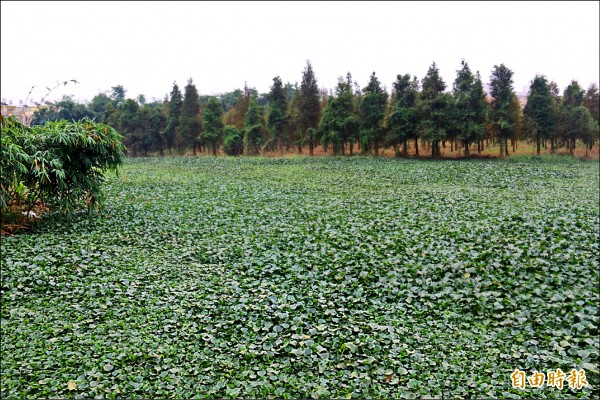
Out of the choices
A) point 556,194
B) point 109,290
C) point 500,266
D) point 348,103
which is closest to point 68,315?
point 109,290

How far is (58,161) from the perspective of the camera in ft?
23.3

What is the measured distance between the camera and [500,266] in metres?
6.29

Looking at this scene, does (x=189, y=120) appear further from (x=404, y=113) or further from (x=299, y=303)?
(x=299, y=303)

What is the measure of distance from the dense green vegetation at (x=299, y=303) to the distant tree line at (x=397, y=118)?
17.4 m

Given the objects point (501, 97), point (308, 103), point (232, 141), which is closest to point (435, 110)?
point (501, 97)

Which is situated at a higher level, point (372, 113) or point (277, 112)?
point (277, 112)

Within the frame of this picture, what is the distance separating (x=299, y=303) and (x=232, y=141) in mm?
30215

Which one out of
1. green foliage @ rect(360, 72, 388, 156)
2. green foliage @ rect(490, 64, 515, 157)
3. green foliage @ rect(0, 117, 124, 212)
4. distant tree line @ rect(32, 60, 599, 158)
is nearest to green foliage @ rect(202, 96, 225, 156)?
distant tree line @ rect(32, 60, 599, 158)

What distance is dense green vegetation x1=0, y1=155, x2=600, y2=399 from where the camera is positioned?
358 cm

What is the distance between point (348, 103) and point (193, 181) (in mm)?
16660

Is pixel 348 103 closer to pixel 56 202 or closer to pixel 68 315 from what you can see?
pixel 56 202

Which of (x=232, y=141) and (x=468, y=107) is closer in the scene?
(x=468, y=107)

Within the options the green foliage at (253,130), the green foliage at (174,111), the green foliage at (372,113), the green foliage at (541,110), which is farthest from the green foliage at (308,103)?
the green foliage at (541,110)

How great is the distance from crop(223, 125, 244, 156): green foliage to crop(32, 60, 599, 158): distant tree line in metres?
0.08
